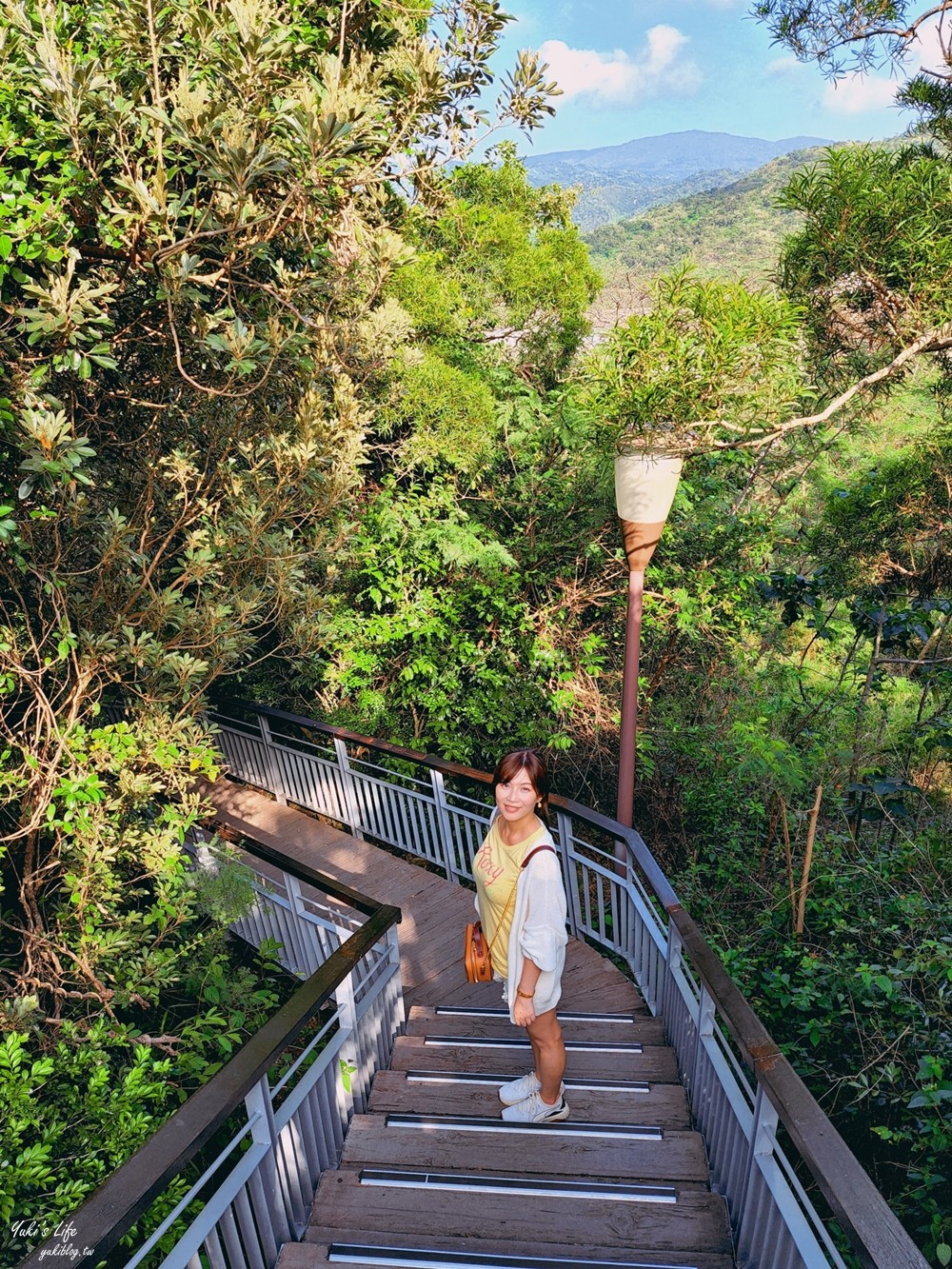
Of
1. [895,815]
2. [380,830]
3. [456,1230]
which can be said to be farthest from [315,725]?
[895,815]

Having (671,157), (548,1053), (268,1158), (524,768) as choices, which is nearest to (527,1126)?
(548,1053)

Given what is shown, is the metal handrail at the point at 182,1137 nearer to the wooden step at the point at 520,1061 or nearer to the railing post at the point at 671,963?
the wooden step at the point at 520,1061

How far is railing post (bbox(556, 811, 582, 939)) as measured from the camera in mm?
4496

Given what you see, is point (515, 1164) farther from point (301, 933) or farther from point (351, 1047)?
point (301, 933)

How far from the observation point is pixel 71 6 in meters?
3.29

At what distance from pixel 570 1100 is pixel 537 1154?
1.20ft

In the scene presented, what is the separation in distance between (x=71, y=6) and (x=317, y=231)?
1359 millimetres

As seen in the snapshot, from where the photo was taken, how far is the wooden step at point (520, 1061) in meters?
3.23

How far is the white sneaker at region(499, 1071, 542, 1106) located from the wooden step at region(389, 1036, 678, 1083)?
0.19 metres

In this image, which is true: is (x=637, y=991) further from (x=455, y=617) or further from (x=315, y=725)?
(x=455, y=617)

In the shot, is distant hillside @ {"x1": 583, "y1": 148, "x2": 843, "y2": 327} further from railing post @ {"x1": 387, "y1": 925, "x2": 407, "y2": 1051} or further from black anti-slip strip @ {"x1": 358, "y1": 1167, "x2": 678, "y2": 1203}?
black anti-slip strip @ {"x1": 358, "y1": 1167, "x2": 678, "y2": 1203}

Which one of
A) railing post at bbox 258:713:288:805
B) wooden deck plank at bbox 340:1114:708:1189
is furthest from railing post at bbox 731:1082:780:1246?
railing post at bbox 258:713:288:805

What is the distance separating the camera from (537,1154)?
2.67 metres

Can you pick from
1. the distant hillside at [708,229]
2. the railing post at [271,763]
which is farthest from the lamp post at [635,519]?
the distant hillside at [708,229]
